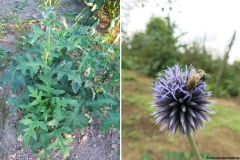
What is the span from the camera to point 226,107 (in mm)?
4156

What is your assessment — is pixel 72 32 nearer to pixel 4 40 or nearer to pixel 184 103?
pixel 4 40

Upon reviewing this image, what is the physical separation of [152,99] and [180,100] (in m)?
2.87

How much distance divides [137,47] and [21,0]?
206 centimetres

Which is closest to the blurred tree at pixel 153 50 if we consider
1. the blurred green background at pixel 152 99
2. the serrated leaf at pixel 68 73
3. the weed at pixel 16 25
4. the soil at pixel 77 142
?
the blurred green background at pixel 152 99

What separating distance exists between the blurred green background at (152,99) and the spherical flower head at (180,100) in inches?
66.4

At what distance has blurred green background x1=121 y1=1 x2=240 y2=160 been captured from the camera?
3256 mm

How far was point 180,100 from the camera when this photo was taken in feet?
4.58

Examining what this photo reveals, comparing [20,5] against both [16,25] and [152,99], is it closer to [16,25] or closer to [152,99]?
[16,25]

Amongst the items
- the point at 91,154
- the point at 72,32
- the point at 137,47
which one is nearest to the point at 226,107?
the point at 137,47

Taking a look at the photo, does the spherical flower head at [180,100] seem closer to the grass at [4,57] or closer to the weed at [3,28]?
the grass at [4,57]

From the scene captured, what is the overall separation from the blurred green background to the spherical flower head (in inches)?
66.4

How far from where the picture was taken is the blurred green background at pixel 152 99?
128 inches

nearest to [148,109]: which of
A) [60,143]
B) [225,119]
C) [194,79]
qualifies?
[225,119]

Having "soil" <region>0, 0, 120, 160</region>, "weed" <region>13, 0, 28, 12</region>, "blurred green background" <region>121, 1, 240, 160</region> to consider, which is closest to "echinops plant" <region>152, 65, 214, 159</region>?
"soil" <region>0, 0, 120, 160</region>
